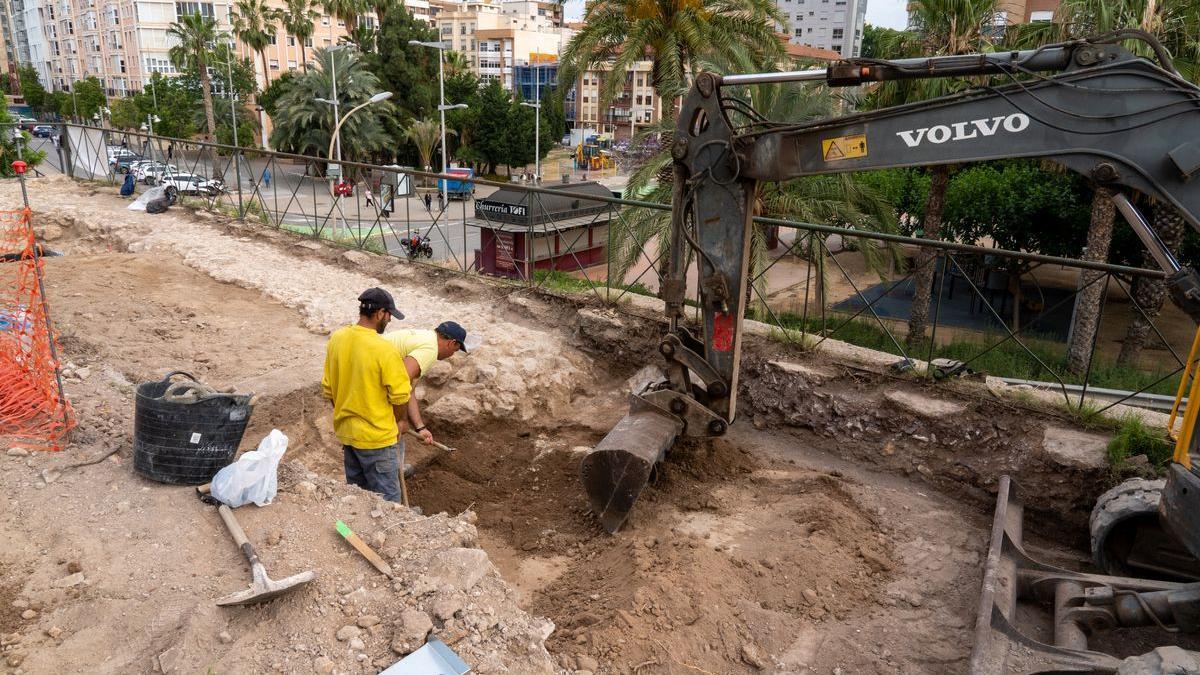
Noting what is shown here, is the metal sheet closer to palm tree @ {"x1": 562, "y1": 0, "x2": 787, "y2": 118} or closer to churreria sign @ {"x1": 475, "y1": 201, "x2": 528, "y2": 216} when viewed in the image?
churreria sign @ {"x1": 475, "y1": 201, "x2": 528, "y2": 216}

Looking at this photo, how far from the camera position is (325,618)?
4328mm

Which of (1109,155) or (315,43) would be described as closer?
(1109,155)

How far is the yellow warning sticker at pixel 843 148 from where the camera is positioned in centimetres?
550

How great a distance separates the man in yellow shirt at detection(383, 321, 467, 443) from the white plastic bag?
3.10 ft

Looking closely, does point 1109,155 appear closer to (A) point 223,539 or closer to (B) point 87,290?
(A) point 223,539

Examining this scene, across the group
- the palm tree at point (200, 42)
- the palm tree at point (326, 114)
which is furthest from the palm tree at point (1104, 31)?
the palm tree at point (200, 42)

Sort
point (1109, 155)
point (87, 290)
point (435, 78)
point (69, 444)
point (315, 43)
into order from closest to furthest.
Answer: point (1109, 155)
point (69, 444)
point (87, 290)
point (435, 78)
point (315, 43)

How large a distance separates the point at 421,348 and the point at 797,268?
26870 millimetres

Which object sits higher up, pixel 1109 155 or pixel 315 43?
pixel 315 43

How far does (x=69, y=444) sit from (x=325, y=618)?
10.4ft

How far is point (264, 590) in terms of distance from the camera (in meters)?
4.34

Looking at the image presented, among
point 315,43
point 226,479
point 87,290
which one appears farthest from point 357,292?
point 315,43

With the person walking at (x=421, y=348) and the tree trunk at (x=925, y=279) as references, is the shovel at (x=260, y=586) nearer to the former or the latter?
the person walking at (x=421, y=348)

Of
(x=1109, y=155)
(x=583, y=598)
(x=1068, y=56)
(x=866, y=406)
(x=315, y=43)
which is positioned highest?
(x=315, y=43)
